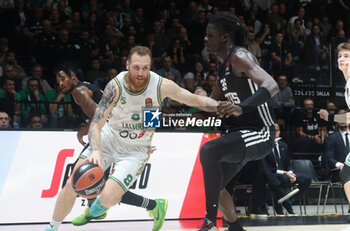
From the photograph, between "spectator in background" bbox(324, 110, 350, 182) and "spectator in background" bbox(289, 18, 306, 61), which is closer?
"spectator in background" bbox(324, 110, 350, 182)

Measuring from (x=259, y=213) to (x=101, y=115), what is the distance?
3.18m

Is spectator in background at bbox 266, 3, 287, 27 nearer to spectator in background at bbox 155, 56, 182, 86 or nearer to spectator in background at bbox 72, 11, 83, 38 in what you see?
spectator in background at bbox 155, 56, 182, 86

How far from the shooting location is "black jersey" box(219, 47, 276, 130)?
4.94 metres

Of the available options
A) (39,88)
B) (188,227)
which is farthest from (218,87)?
(39,88)

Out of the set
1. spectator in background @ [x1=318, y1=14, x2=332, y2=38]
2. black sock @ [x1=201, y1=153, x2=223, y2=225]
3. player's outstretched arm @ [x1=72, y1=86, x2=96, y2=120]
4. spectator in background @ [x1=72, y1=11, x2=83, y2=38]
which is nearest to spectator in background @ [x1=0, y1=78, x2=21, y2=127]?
player's outstretched arm @ [x1=72, y1=86, x2=96, y2=120]

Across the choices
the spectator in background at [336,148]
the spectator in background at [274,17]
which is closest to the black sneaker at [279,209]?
the spectator in background at [336,148]

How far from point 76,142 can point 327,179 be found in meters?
3.96

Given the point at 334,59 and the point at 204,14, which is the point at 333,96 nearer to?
the point at 334,59

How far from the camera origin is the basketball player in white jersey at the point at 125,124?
4793 millimetres

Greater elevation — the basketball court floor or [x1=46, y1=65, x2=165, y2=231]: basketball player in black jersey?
[x1=46, y1=65, x2=165, y2=231]: basketball player in black jersey

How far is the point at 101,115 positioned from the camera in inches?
190

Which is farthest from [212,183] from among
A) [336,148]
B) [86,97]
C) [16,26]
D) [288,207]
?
[16,26]

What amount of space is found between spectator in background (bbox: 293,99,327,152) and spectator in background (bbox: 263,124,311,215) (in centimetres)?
47

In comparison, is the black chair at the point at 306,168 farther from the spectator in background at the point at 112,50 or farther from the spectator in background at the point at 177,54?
the spectator in background at the point at 112,50
